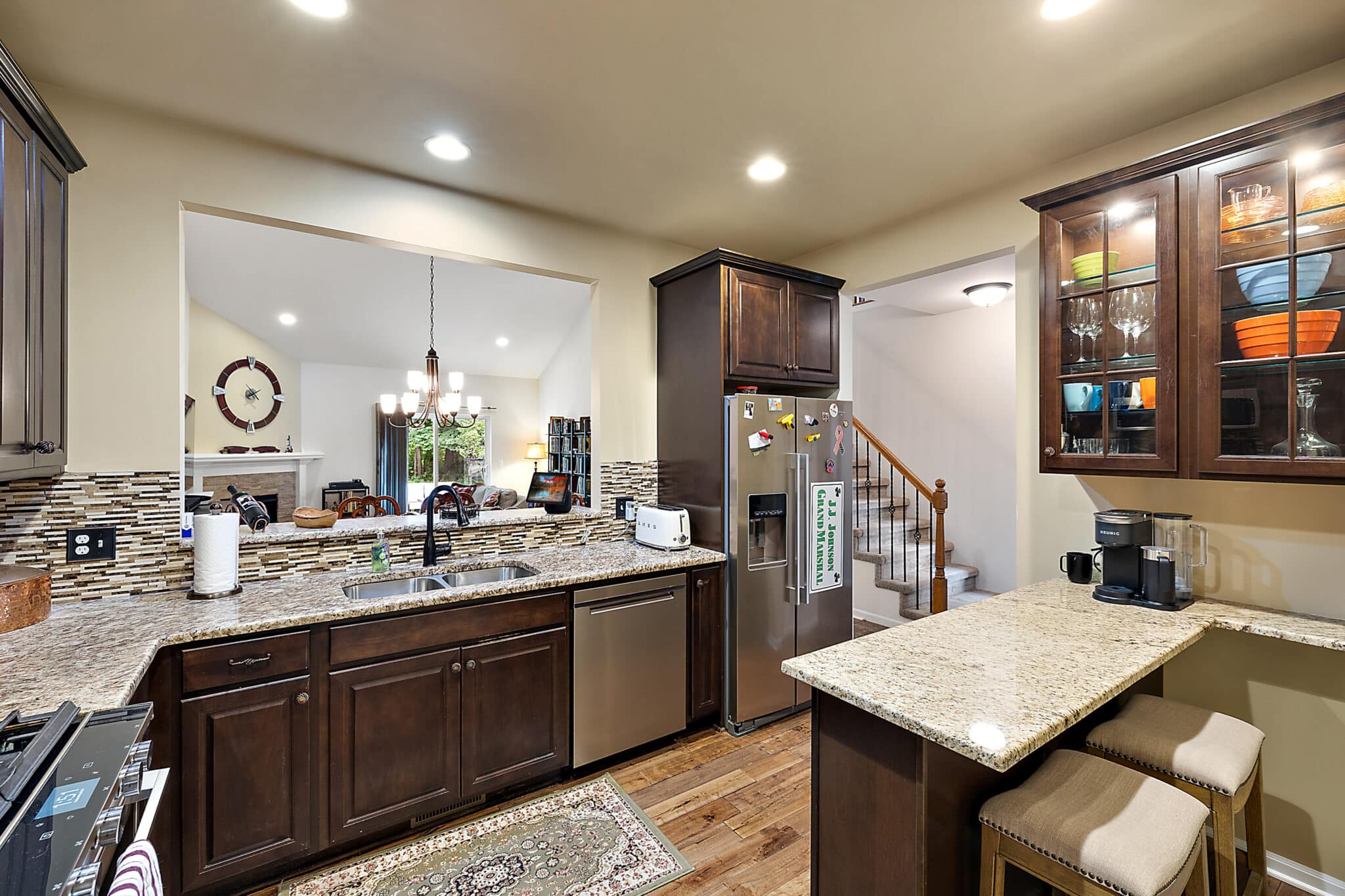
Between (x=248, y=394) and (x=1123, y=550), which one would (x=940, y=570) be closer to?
(x=1123, y=550)

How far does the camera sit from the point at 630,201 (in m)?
2.97

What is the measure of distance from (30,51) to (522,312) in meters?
5.74

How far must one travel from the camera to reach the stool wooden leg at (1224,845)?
1459 mm

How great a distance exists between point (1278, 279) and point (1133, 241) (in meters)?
0.42

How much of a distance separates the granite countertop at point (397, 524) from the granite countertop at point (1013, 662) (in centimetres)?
188

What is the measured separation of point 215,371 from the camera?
644cm

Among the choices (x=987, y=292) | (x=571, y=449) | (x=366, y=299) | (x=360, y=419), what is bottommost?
(x=571, y=449)

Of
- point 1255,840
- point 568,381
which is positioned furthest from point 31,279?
point 568,381

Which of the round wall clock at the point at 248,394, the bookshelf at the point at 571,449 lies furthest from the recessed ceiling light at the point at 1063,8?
the round wall clock at the point at 248,394

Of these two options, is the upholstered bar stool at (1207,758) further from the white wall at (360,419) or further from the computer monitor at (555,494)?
the white wall at (360,419)

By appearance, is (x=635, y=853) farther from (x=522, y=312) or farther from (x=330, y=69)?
(x=522, y=312)

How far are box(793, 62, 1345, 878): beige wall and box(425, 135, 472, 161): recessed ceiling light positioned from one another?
2492 millimetres

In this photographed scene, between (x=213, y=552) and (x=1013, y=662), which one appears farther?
(x=213, y=552)

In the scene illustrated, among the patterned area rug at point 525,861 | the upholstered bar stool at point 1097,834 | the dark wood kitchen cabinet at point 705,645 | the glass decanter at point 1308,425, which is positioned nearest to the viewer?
the upholstered bar stool at point 1097,834
